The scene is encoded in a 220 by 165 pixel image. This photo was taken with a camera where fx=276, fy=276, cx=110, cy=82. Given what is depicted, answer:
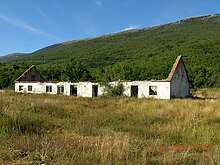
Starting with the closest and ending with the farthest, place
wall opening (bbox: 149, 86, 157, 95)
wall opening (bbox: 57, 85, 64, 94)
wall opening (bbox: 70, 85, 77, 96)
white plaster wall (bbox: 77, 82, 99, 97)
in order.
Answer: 1. wall opening (bbox: 149, 86, 157, 95)
2. white plaster wall (bbox: 77, 82, 99, 97)
3. wall opening (bbox: 70, 85, 77, 96)
4. wall opening (bbox: 57, 85, 64, 94)

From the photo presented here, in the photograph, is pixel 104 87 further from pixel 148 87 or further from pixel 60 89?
pixel 60 89

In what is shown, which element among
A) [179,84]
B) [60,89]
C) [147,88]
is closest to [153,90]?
[147,88]

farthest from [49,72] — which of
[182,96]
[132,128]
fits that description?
[132,128]

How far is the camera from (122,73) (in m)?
45.8

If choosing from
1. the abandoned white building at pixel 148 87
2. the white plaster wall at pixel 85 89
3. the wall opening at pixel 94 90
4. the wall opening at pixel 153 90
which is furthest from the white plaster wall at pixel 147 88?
the wall opening at pixel 94 90

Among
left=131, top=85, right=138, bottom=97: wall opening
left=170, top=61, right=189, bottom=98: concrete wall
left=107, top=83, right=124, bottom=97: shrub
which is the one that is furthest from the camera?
left=107, top=83, right=124, bottom=97: shrub

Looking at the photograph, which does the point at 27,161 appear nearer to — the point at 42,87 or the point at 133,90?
the point at 133,90

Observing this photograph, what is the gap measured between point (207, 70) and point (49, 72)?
1201 inches

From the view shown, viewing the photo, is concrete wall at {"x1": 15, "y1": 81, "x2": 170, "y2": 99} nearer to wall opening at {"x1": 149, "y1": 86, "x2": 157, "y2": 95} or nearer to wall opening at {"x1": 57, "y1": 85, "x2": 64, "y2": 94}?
wall opening at {"x1": 57, "y1": 85, "x2": 64, "y2": 94}

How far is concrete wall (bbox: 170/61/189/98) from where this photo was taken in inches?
1008

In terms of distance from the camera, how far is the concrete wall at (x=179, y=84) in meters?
25.6

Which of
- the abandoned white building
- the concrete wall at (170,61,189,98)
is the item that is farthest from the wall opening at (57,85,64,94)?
the concrete wall at (170,61,189,98)

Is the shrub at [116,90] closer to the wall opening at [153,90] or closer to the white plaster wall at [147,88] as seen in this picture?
the white plaster wall at [147,88]

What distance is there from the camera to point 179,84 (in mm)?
26891
